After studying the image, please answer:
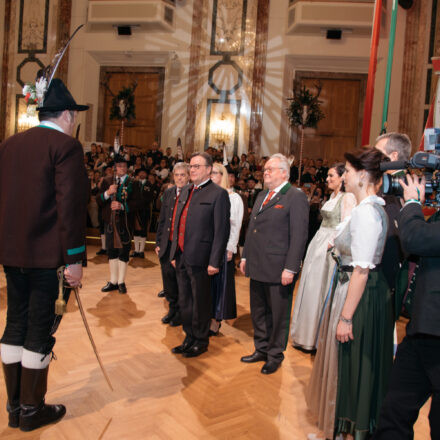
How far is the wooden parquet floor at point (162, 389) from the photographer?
248 cm

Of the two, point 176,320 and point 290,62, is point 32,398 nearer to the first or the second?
point 176,320

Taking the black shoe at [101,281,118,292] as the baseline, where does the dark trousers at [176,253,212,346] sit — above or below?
above

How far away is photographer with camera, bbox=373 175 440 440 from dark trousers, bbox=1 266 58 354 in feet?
5.69

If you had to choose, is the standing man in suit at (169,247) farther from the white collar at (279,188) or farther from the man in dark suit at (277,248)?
the white collar at (279,188)

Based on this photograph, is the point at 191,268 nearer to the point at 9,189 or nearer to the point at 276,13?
the point at 9,189

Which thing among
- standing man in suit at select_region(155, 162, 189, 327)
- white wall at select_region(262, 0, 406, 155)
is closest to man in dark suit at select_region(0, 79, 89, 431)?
standing man in suit at select_region(155, 162, 189, 327)

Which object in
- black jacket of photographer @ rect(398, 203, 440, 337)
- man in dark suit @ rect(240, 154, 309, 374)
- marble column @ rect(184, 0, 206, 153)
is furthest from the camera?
marble column @ rect(184, 0, 206, 153)

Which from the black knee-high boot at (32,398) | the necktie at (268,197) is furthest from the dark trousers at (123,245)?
the black knee-high boot at (32,398)

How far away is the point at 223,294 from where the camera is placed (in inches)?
159

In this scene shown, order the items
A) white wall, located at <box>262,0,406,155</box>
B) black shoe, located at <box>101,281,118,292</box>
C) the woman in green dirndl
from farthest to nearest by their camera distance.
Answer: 1. white wall, located at <box>262,0,406,155</box>
2. black shoe, located at <box>101,281,118,292</box>
3. the woman in green dirndl

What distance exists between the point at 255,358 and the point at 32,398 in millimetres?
1772

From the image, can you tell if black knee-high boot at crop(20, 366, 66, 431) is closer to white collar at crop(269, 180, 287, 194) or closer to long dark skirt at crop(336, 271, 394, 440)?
long dark skirt at crop(336, 271, 394, 440)

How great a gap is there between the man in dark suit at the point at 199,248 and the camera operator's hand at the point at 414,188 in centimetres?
195

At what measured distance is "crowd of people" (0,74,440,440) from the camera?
5.79 ft
